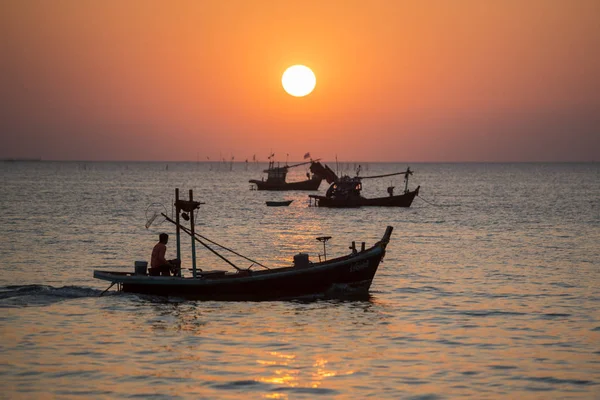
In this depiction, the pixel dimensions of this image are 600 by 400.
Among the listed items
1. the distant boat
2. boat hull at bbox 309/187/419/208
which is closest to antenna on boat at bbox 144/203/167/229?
the distant boat

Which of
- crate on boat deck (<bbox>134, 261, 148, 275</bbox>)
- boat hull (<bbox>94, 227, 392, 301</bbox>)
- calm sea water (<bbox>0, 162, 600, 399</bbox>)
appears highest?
crate on boat deck (<bbox>134, 261, 148, 275</bbox>)

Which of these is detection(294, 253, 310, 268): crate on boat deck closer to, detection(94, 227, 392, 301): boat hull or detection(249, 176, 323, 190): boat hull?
detection(94, 227, 392, 301): boat hull

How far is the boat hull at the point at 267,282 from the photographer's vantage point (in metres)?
23.8

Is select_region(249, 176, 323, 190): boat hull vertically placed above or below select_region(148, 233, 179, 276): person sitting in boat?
above

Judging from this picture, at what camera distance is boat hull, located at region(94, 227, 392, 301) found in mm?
23750

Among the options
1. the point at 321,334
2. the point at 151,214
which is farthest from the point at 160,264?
the point at 151,214

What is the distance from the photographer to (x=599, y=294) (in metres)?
26.7

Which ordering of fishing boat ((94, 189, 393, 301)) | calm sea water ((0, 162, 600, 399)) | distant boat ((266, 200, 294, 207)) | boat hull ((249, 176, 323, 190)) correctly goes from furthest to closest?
boat hull ((249, 176, 323, 190)), distant boat ((266, 200, 294, 207)), fishing boat ((94, 189, 393, 301)), calm sea water ((0, 162, 600, 399))

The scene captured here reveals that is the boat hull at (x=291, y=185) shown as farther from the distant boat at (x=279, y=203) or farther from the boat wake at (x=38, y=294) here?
the boat wake at (x=38, y=294)

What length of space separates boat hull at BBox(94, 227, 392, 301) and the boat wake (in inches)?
53.2

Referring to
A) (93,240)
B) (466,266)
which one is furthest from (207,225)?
(466,266)

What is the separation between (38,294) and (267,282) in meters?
7.03

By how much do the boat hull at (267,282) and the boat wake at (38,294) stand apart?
135cm

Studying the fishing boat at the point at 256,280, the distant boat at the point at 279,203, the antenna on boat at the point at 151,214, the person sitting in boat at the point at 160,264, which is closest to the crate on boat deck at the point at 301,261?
Answer: the fishing boat at the point at 256,280
